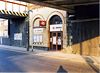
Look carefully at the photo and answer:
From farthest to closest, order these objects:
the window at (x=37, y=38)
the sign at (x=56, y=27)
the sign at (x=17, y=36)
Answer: the sign at (x=17, y=36)
the window at (x=37, y=38)
the sign at (x=56, y=27)

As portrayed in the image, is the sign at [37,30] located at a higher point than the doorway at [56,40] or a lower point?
higher

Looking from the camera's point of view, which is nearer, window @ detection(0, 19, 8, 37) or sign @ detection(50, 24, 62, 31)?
sign @ detection(50, 24, 62, 31)

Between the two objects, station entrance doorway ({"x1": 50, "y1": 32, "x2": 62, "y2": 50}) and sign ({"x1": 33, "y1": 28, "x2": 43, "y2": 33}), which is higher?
sign ({"x1": 33, "y1": 28, "x2": 43, "y2": 33})

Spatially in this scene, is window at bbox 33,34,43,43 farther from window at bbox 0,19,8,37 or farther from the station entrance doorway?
window at bbox 0,19,8,37

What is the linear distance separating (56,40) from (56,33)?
32.4 inches

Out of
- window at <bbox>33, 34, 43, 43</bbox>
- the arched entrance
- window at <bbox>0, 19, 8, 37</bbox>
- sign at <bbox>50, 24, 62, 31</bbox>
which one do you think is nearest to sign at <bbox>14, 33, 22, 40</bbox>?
window at <bbox>0, 19, 8, 37</bbox>

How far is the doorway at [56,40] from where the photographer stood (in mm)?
28031

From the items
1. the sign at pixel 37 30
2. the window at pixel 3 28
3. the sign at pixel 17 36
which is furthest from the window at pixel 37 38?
the window at pixel 3 28

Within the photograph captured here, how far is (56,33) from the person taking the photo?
28469 mm

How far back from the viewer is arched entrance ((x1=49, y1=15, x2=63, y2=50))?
27.9 metres

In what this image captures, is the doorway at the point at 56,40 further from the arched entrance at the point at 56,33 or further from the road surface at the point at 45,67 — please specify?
the road surface at the point at 45,67

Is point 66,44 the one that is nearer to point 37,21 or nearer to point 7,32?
point 37,21

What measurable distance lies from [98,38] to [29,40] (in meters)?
12.7

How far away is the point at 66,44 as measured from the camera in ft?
87.7
